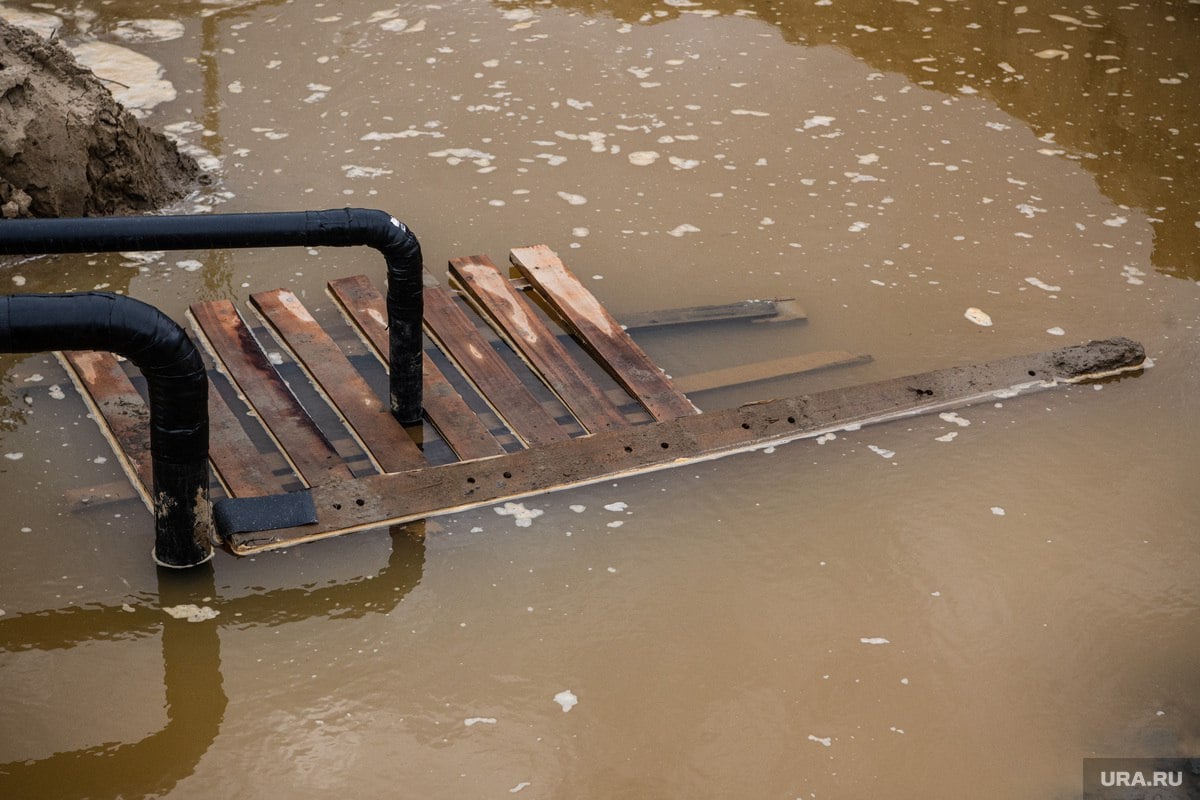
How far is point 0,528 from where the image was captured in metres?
3.20

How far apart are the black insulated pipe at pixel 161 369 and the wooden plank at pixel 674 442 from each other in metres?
0.18

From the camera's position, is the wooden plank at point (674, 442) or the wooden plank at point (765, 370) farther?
the wooden plank at point (765, 370)

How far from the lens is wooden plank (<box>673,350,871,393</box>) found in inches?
156

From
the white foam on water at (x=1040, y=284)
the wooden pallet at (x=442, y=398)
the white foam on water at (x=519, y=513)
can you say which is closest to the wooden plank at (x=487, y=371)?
the wooden pallet at (x=442, y=398)

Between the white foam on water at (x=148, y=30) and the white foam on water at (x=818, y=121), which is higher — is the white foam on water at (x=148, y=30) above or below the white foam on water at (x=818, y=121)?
above

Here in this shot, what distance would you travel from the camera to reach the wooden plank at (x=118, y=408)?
3.36 metres

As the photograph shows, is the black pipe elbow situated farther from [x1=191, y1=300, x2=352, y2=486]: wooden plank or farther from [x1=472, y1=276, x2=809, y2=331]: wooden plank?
[x1=472, y1=276, x2=809, y2=331]: wooden plank

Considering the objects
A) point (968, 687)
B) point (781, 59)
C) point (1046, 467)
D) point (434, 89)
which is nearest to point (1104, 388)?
point (1046, 467)

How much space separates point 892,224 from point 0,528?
3.54 m

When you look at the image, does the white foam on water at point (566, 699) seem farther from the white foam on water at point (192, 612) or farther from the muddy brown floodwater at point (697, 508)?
the white foam on water at point (192, 612)

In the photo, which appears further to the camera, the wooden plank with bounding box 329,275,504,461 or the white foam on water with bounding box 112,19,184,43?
the white foam on water with bounding box 112,19,184,43

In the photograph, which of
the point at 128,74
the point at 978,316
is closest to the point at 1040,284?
the point at 978,316

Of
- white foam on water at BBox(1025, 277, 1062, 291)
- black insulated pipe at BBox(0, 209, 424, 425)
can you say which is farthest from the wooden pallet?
white foam on water at BBox(1025, 277, 1062, 291)

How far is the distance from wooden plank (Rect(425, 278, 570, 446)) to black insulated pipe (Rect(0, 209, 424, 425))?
0.45m
